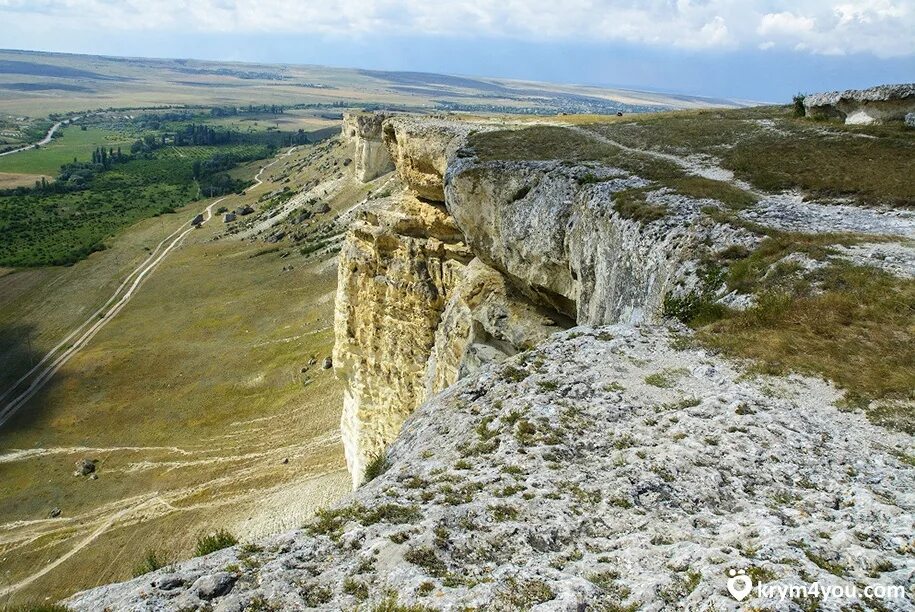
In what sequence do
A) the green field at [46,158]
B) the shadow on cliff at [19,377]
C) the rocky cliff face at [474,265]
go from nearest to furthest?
1. the rocky cliff face at [474,265]
2. the shadow on cliff at [19,377]
3. the green field at [46,158]

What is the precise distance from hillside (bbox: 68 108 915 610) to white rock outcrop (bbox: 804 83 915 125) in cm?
266

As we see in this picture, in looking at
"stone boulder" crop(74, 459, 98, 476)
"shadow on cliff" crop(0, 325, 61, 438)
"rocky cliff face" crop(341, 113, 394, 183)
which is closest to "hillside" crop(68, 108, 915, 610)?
"stone boulder" crop(74, 459, 98, 476)

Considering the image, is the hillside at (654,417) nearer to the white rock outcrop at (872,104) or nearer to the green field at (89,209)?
the white rock outcrop at (872,104)

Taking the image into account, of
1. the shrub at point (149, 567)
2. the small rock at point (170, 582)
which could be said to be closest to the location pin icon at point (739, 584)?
the small rock at point (170, 582)

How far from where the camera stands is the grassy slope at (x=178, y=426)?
30219 mm

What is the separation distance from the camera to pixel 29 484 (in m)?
36.6

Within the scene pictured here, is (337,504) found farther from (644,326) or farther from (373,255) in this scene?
(373,255)

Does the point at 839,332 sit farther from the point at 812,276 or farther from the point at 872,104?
the point at 872,104

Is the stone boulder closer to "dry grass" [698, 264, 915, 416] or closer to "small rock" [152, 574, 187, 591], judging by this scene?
"small rock" [152, 574, 187, 591]

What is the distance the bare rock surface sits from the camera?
6008 mm

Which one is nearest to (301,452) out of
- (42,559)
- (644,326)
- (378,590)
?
(42,559)

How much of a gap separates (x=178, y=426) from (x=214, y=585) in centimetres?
3871

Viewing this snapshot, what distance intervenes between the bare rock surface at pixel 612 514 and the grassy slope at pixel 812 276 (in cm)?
73

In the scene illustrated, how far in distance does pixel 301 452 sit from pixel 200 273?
1876 inches
